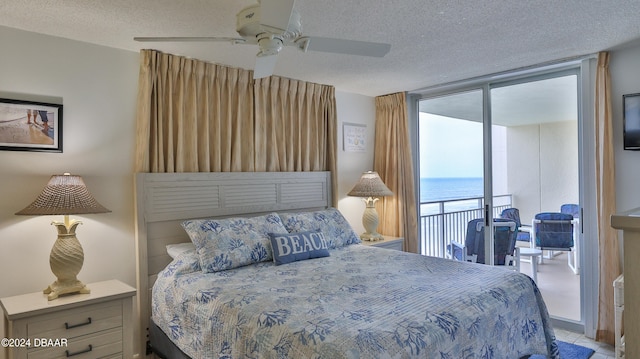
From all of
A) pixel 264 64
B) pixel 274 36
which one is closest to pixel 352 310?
pixel 274 36

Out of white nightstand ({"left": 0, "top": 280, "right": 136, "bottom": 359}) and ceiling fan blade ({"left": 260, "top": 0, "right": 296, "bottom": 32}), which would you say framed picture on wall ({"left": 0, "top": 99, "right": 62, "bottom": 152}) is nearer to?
white nightstand ({"left": 0, "top": 280, "right": 136, "bottom": 359})

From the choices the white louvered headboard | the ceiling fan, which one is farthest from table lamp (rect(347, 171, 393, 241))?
the ceiling fan

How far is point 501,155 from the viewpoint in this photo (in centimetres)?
405

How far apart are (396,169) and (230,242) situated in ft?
8.27

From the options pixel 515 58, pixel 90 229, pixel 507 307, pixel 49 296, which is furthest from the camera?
pixel 515 58

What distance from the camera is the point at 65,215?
7.92ft

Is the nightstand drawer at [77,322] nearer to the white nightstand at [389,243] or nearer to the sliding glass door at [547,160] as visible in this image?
the white nightstand at [389,243]

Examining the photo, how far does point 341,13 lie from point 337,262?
1.75 meters

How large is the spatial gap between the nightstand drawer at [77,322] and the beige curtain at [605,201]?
3678 mm

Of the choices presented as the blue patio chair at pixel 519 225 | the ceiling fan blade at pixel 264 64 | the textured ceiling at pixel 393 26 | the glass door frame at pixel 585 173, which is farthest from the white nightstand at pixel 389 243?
the ceiling fan blade at pixel 264 64

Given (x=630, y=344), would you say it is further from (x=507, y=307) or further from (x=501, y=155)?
(x=501, y=155)

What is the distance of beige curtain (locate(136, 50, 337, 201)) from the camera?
10.1 ft

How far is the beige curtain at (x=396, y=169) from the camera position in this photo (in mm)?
4609

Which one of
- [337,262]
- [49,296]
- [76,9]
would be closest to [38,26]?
[76,9]
